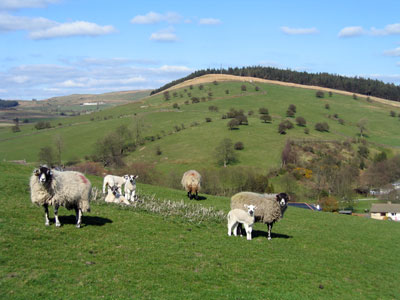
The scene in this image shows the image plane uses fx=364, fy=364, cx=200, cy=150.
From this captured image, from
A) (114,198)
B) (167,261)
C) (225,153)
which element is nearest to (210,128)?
(225,153)

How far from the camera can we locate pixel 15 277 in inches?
410

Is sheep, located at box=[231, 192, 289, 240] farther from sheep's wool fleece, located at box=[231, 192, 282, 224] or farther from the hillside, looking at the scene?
the hillside

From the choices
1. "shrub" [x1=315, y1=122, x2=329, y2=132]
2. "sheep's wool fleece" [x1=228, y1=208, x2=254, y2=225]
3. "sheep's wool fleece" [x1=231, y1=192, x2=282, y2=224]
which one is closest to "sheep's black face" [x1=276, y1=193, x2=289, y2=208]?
"sheep's wool fleece" [x1=231, y1=192, x2=282, y2=224]

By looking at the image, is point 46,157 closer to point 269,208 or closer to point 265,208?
point 265,208

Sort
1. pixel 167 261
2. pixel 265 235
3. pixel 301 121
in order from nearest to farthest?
pixel 167 261 → pixel 265 235 → pixel 301 121

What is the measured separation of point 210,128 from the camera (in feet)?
382

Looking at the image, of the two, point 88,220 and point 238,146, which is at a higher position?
point 88,220

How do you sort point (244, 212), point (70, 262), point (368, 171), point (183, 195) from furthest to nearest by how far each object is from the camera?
point (368, 171) < point (183, 195) < point (244, 212) < point (70, 262)

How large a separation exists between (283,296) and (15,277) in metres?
8.29

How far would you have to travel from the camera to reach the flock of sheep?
14680mm

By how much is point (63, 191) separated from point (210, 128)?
102137mm

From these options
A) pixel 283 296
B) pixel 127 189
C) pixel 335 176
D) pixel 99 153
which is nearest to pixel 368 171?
pixel 335 176

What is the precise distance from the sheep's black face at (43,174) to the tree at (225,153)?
77580 mm

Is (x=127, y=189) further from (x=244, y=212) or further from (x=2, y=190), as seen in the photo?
(x=244, y=212)
